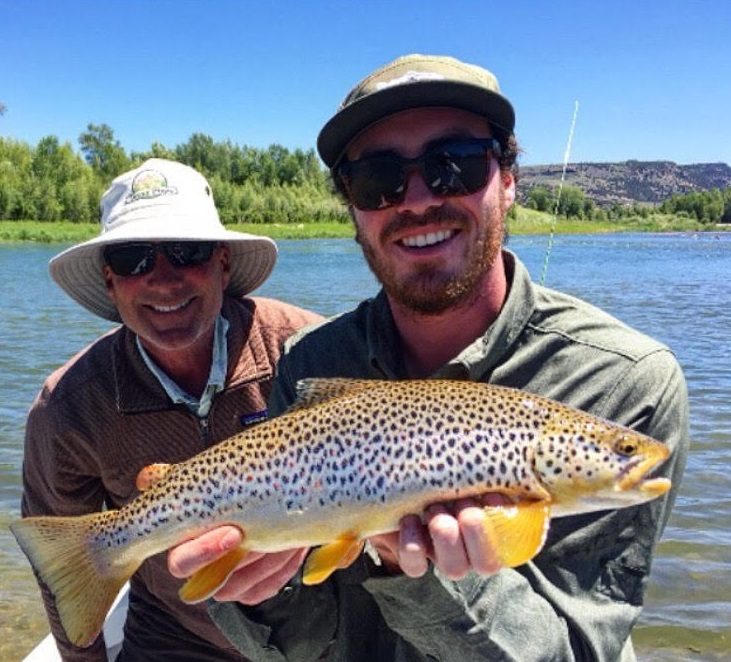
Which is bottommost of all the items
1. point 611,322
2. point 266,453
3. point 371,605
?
point 371,605

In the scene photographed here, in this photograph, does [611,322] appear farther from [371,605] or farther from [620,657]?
[371,605]

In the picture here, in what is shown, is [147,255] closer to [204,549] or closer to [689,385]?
[204,549]

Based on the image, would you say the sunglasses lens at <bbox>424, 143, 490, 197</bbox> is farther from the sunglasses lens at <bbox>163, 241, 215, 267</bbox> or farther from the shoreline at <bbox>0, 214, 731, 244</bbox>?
the shoreline at <bbox>0, 214, 731, 244</bbox>

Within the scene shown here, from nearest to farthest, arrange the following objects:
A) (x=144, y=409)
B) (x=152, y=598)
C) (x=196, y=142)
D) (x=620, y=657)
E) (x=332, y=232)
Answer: (x=620, y=657), (x=144, y=409), (x=152, y=598), (x=332, y=232), (x=196, y=142)

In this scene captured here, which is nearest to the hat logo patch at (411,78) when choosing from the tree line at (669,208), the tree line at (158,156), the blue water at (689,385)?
the blue water at (689,385)

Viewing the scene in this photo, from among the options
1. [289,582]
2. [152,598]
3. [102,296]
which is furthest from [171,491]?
[102,296]

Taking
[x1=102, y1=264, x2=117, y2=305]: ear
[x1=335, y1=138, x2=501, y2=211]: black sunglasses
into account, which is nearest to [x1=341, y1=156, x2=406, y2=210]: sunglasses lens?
[x1=335, y1=138, x2=501, y2=211]: black sunglasses

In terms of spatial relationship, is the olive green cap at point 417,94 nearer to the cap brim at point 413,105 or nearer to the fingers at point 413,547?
the cap brim at point 413,105
